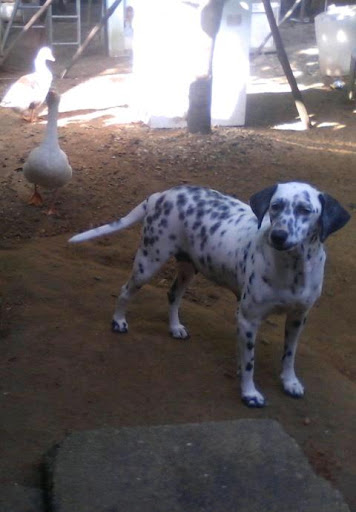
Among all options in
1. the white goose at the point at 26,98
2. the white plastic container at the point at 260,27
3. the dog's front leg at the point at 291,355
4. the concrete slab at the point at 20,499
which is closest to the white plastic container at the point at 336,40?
the white plastic container at the point at 260,27

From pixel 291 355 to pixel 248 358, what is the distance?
0.35 m

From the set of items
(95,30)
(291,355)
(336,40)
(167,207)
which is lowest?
(291,355)

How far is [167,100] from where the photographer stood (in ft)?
33.8

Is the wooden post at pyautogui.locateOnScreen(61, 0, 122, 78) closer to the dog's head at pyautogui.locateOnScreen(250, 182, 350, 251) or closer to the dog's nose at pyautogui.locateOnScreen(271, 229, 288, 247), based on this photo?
the dog's head at pyautogui.locateOnScreen(250, 182, 350, 251)

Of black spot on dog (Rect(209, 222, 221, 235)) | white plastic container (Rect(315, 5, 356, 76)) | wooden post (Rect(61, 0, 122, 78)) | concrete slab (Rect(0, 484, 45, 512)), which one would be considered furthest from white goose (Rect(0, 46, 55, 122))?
concrete slab (Rect(0, 484, 45, 512))

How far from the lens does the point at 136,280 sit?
4.92 meters

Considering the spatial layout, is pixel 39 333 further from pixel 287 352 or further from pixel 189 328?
pixel 287 352

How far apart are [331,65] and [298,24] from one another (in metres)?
6.72

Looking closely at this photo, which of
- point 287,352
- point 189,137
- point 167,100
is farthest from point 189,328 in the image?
point 167,100

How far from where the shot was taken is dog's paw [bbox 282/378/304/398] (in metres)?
4.51

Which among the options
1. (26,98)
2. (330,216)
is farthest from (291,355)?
(26,98)

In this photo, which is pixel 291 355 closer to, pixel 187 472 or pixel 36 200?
pixel 187 472

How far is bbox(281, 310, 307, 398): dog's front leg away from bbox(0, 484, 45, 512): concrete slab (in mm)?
1772

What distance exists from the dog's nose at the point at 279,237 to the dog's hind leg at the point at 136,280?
1242 mm
